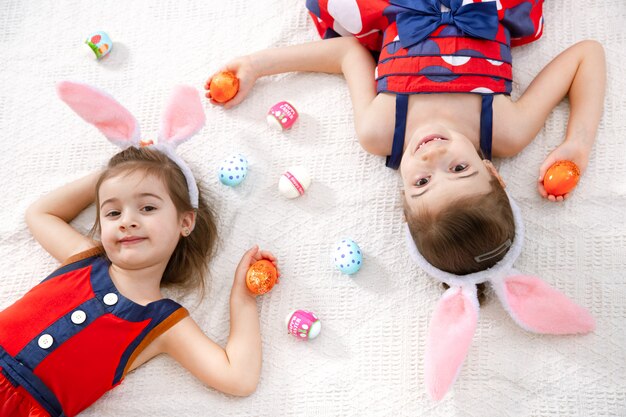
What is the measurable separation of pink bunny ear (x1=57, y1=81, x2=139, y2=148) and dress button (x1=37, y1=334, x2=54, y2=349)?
38 centimetres

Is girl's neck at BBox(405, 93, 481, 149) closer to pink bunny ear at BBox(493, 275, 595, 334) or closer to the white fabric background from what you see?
the white fabric background

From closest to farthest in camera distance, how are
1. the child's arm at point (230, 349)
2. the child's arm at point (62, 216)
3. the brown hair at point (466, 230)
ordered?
the brown hair at point (466, 230)
the child's arm at point (230, 349)
the child's arm at point (62, 216)

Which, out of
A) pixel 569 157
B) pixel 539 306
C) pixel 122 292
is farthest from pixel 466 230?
pixel 122 292

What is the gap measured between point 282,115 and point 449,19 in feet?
1.24

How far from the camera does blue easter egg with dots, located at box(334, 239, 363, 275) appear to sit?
4.30ft

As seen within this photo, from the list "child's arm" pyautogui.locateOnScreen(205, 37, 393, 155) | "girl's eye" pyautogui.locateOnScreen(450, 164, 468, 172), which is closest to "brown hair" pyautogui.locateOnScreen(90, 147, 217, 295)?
"child's arm" pyautogui.locateOnScreen(205, 37, 393, 155)

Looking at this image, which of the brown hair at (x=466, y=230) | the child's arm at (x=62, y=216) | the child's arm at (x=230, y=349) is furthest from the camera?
the child's arm at (x=62, y=216)

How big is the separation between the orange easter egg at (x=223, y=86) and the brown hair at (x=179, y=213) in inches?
7.8

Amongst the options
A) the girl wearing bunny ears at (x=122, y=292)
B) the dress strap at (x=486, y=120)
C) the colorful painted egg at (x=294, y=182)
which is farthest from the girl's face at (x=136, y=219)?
the dress strap at (x=486, y=120)

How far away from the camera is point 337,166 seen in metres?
1.42

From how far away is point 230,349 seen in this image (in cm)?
128

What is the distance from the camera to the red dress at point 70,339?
1.21 meters

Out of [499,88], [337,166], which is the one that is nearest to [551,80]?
[499,88]

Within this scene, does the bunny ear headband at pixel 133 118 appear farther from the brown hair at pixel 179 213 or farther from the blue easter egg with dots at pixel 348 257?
the blue easter egg with dots at pixel 348 257
